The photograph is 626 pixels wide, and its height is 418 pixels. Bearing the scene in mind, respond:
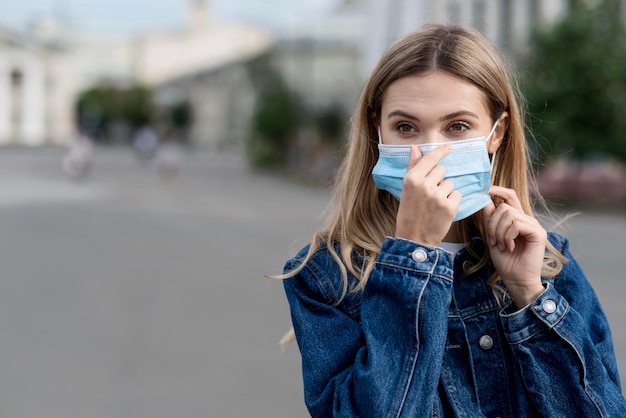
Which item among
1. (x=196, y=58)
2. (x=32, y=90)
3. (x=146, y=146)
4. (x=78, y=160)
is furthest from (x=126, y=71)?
(x=78, y=160)

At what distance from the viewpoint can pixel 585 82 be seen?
2341 cm

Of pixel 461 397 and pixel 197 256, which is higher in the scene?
pixel 461 397

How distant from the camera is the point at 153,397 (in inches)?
215

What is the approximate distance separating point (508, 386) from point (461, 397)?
114mm

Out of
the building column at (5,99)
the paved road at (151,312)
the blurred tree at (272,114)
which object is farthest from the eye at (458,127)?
the building column at (5,99)

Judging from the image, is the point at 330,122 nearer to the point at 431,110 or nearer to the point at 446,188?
the point at 431,110

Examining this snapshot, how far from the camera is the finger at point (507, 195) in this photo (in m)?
2.01

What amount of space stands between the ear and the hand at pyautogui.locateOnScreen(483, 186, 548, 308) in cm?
20

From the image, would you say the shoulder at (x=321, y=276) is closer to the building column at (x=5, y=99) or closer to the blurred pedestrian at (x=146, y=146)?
the blurred pedestrian at (x=146, y=146)

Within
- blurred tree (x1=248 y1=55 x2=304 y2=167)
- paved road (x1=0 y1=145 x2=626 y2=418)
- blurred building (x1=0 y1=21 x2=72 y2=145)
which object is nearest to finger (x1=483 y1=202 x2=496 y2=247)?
paved road (x1=0 y1=145 x2=626 y2=418)

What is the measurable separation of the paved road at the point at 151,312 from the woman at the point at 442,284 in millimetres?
625

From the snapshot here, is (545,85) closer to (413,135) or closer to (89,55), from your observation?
(413,135)

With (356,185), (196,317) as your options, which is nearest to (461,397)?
(356,185)

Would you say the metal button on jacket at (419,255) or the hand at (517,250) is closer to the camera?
the metal button on jacket at (419,255)
